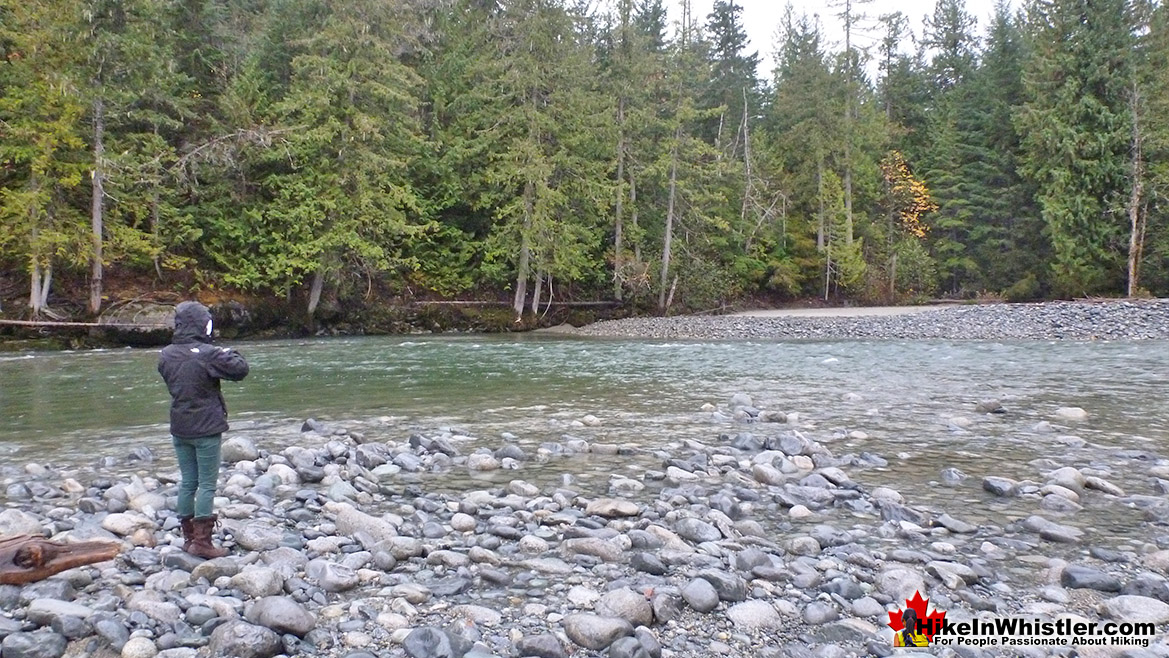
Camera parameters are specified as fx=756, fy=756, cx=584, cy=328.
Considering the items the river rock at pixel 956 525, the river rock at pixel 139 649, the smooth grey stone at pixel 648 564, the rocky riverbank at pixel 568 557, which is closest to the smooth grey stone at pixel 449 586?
the rocky riverbank at pixel 568 557

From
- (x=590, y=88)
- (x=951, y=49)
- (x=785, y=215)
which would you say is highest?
(x=951, y=49)

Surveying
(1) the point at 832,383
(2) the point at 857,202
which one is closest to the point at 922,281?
(2) the point at 857,202

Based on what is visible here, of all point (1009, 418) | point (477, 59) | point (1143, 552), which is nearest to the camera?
point (1143, 552)

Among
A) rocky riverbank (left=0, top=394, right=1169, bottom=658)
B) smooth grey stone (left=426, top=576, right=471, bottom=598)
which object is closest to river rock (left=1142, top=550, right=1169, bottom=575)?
rocky riverbank (left=0, top=394, right=1169, bottom=658)

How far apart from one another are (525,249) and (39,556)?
97.9ft

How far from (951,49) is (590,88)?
119 ft

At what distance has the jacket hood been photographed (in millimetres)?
4727

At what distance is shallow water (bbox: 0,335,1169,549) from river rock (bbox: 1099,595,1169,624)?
1568mm

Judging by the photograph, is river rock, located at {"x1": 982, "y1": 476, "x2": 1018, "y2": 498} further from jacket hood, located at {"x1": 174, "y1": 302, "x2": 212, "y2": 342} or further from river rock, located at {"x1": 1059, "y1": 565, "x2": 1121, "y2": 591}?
jacket hood, located at {"x1": 174, "y1": 302, "x2": 212, "y2": 342}

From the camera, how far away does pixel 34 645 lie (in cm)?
338

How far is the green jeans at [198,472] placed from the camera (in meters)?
4.75

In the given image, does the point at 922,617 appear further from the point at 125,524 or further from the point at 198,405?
the point at 125,524

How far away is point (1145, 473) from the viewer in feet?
22.4

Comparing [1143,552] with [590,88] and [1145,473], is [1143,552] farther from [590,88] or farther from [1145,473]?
[590,88]
